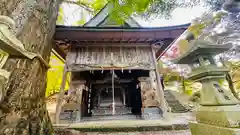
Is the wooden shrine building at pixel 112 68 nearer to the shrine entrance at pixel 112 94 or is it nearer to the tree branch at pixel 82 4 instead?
the shrine entrance at pixel 112 94

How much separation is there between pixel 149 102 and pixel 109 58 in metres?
2.53

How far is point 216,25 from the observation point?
652 centimetres

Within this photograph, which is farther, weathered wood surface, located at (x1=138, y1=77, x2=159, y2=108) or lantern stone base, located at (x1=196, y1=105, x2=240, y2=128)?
weathered wood surface, located at (x1=138, y1=77, x2=159, y2=108)

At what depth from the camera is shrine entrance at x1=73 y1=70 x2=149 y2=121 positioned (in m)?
5.93

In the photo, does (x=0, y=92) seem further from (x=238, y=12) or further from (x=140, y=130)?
(x=238, y=12)

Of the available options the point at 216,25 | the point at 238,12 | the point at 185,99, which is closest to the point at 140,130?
the point at 238,12

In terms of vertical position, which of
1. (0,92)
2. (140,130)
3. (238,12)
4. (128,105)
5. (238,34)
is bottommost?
(140,130)

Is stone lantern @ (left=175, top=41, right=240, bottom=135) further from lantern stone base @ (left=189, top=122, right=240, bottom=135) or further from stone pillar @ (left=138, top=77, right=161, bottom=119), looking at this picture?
stone pillar @ (left=138, top=77, right=161, bottom=119)

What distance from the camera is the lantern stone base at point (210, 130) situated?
1676mm

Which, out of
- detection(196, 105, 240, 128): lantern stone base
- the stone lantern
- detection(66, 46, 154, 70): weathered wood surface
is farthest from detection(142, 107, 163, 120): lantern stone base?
detection(196, 105, 240, 128): lantern stone base

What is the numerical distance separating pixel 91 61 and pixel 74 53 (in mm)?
859

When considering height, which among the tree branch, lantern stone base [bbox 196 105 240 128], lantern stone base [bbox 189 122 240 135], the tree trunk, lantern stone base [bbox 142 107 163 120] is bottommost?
lantern stone base [bbox 142 107 163 120]

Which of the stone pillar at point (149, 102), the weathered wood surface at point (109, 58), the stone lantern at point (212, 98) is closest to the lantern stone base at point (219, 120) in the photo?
the stone lantern at point (212, 98)

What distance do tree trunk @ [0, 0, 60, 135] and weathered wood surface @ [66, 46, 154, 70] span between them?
2429 millimetres
